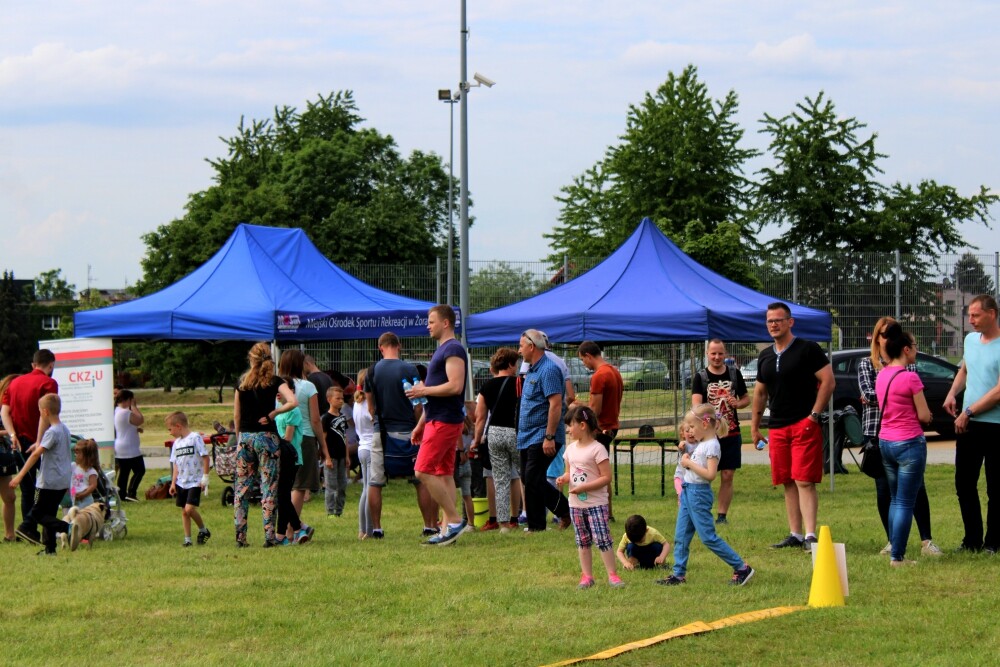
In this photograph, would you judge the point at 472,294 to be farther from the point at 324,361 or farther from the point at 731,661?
the point at 731,661

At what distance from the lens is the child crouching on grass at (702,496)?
8.12m

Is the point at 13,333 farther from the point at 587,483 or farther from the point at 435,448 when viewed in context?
the point at 587,483

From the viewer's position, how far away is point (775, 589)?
8.01m

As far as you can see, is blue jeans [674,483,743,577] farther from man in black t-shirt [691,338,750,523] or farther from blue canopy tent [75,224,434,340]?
blue canopy tent [75,224,434,340]

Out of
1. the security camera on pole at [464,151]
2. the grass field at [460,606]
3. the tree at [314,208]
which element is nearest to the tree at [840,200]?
the tree at [314,208]

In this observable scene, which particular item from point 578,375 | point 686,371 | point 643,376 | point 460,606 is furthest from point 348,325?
point 460,606

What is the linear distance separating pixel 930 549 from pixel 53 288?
124599 millimetres

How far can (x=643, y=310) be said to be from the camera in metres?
15.6

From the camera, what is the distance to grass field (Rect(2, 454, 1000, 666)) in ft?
21.3

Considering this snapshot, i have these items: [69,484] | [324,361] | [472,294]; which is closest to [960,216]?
[472,294]

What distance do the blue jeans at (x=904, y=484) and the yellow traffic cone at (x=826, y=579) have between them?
1566 mm

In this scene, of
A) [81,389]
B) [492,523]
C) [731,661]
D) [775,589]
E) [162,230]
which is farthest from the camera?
[162,230]

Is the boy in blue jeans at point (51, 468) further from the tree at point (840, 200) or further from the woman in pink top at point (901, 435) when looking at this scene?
the tree at point (840, 200)

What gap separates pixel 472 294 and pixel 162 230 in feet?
78.0
